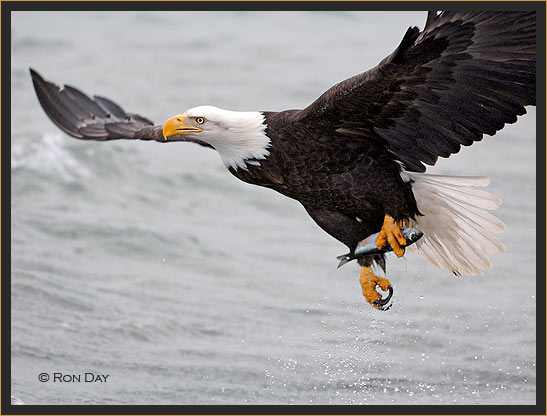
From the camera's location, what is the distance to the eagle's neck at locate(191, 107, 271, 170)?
527cm

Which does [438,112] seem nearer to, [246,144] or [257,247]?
[246,144]

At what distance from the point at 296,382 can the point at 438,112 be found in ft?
6.24

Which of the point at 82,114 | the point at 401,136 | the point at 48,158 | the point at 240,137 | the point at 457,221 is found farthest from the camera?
the point at 48,158

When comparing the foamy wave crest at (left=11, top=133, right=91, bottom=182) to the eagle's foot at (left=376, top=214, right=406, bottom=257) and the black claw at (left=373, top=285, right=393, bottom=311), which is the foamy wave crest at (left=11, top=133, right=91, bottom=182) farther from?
the eagle's foot at (left=376, top=214, right=406, bottom=257)

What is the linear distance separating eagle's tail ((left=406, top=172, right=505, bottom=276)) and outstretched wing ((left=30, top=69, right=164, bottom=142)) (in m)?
1.89

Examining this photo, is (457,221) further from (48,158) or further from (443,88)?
(48,158)

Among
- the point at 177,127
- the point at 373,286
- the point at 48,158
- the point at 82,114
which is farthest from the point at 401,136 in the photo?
the point at 48,158

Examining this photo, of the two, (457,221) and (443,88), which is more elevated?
(443,88)

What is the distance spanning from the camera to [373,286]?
573 cm

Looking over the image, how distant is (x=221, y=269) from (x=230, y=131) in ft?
9.95

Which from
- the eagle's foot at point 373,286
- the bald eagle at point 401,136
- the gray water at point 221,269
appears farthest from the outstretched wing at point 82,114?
the eagle's foot at point 373,286

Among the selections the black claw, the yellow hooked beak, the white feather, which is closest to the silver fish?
the black claw

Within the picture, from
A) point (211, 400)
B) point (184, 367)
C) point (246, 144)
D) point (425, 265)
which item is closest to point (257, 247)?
point (425, 265)

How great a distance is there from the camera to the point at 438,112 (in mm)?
4988
